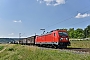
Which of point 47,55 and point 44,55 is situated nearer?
point 47,55

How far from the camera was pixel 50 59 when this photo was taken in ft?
48.0

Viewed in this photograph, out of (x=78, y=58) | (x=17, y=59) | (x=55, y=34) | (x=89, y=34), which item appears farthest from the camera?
(x=89, y=34)

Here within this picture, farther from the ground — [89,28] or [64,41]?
[89,28]

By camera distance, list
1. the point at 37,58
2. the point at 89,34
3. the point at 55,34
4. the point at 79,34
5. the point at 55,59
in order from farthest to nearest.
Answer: the point at 89,34, the point at 79,34, the point at 55,34, the point at 37,58, the point at 55,59

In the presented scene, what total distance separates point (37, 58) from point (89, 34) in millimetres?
136138

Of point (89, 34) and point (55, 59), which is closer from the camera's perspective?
point (55, 59)

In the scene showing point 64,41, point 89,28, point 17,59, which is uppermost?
point 89,28

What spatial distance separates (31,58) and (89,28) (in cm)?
13875

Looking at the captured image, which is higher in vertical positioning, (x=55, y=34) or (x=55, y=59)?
(x=55, y=34)

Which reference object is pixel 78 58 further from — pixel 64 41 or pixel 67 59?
pixel 64 41

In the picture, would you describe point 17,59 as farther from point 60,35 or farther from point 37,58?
point 60,35

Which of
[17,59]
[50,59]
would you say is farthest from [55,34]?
[50,59]

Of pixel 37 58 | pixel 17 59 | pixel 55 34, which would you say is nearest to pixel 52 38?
pixel 55 34

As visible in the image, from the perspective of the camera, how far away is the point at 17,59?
20375 millimetres
